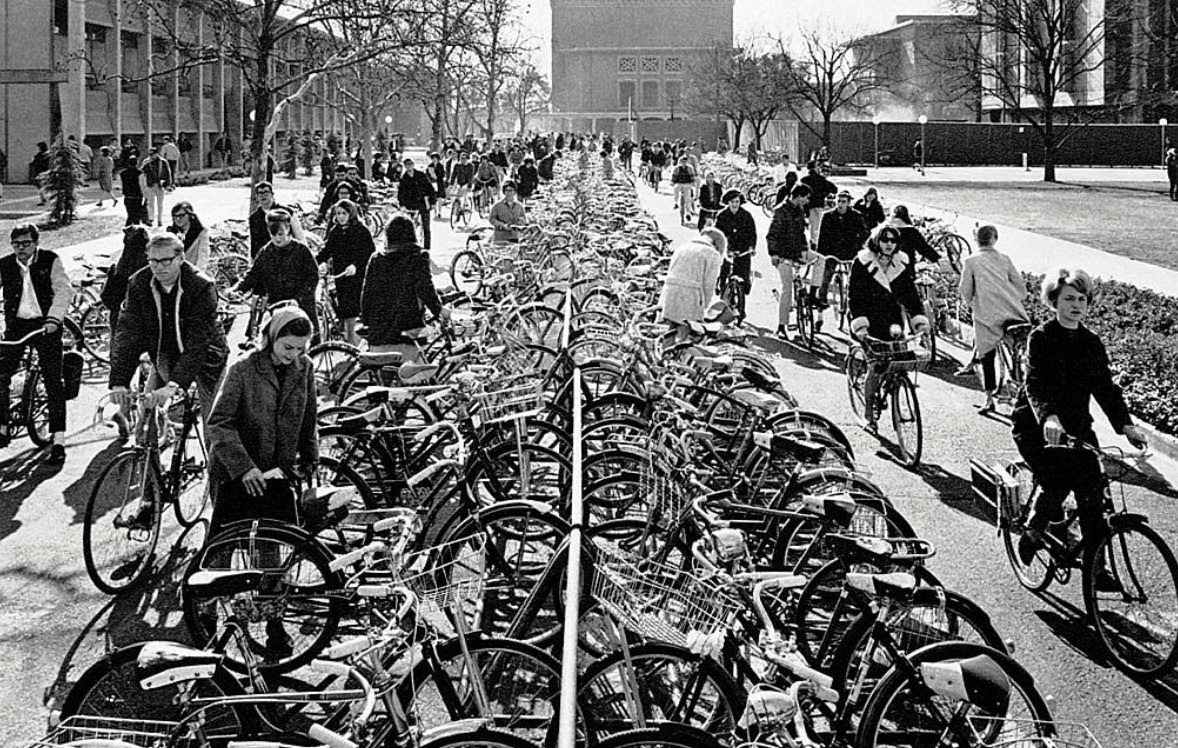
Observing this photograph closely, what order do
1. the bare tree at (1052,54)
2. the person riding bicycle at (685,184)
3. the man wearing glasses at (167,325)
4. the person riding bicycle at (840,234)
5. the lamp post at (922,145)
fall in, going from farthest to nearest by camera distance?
the lamp post at (922,145) < the bare tree at (1052,54) < the person riding bicycle at (685,184) < the person riding bicycle at (840,234) < the man wearing glasses at (167,325)

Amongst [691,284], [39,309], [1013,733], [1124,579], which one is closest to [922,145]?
[691,284]

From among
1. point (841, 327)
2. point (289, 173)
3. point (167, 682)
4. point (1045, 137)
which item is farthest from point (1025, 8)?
point (167, 682)

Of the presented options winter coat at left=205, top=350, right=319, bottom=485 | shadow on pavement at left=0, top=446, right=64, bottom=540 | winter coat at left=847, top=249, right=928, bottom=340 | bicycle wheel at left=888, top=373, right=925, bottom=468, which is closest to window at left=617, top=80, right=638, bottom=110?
winter coat at left=847, top=249, right=928, bottom=340

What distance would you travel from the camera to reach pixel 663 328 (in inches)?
428

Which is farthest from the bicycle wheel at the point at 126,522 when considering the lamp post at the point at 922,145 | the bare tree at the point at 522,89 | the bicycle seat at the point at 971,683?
the bare tree at the point at 522,89

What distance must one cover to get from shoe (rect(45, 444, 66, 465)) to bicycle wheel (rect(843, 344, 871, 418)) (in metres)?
6.18

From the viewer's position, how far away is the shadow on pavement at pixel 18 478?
882 cm

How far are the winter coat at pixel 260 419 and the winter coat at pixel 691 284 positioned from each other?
532 centimetres

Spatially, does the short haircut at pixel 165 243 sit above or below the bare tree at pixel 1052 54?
below

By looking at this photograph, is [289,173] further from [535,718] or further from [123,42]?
[535,718]

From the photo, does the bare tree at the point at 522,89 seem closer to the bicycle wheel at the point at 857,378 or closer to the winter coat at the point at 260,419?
the bicycle wheel at the point at 857,378

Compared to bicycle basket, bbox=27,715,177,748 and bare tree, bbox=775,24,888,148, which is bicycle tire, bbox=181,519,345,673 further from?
bare tree, bbox=775,24,888,148

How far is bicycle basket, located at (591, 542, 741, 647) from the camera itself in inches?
187

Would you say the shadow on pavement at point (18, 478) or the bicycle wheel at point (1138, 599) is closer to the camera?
the bicycle wheel at point (1138, 599)
